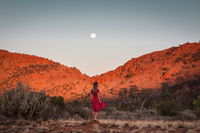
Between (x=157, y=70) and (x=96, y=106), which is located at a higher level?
(x=157, y=70)

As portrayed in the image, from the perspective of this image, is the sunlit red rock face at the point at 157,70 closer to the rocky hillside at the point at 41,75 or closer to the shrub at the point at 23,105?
the rocky hillside at the point at 41,75

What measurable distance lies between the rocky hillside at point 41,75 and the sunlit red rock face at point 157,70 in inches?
211

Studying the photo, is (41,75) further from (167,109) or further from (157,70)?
(167,109)

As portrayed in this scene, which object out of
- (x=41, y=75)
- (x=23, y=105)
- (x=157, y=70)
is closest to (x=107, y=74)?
(x=157, y=70)

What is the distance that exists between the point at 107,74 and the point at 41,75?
53.7ft

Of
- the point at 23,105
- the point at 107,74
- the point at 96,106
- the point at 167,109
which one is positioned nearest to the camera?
the point at 96,106

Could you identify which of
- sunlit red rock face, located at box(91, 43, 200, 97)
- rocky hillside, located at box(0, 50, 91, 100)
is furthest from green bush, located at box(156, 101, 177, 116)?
rocky hillside, located at box(0, 50, 91, 100)

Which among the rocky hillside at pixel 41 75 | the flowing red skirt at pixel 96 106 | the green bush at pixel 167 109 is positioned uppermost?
the rocky hillside at pixel 41 75

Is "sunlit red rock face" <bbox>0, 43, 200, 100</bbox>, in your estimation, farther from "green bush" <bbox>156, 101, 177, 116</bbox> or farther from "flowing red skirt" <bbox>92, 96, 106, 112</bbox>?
"flowing red skirt" <bbox>92, 96, 106, 112</bbox>

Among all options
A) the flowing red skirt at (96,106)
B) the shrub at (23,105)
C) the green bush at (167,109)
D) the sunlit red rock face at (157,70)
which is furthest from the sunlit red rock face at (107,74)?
the flowing red skirt at (96,106)

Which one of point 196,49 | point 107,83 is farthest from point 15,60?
point 196,49

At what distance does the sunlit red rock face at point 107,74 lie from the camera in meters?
44.3

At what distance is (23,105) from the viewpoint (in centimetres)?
1126

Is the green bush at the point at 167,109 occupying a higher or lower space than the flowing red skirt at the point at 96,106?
lower
